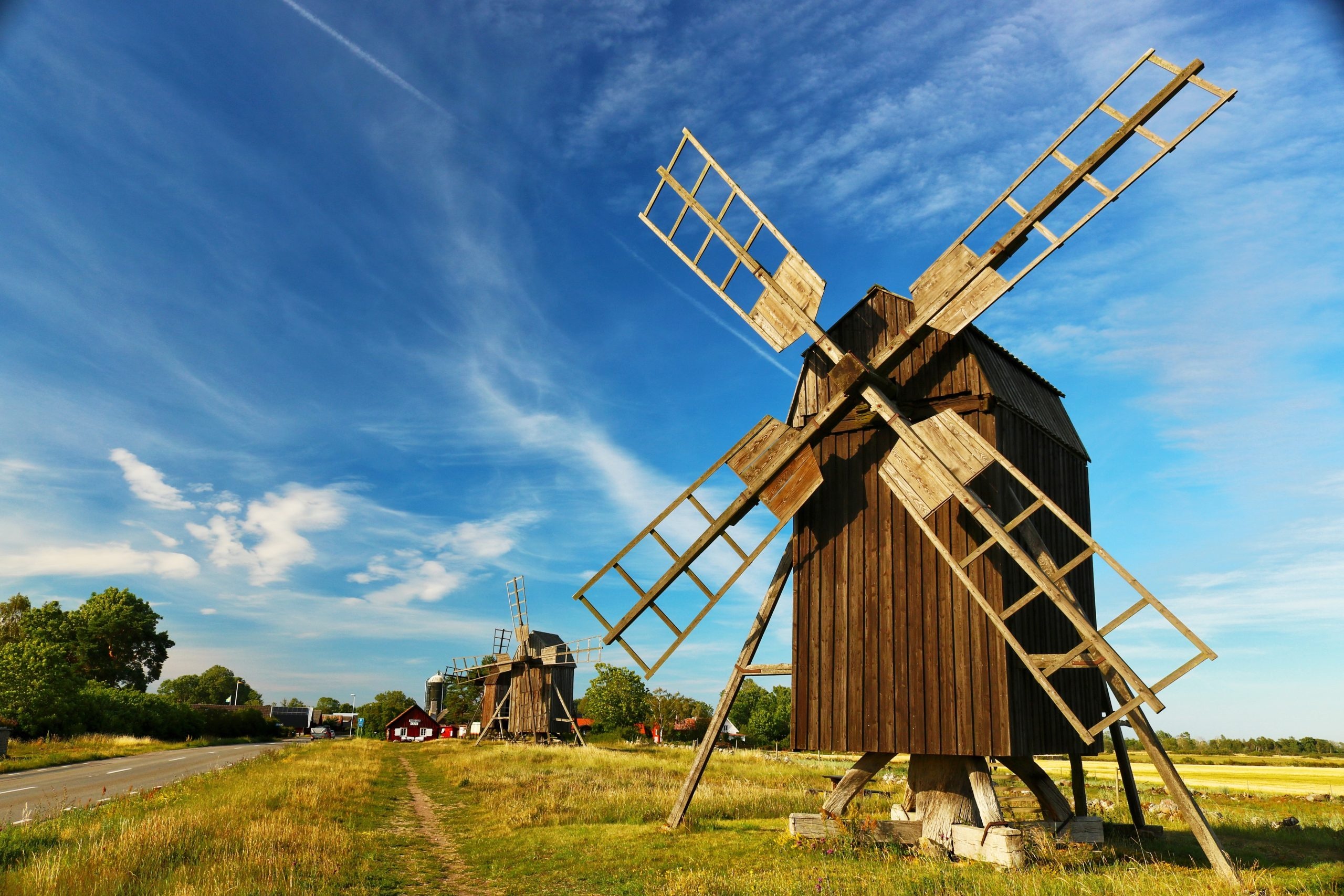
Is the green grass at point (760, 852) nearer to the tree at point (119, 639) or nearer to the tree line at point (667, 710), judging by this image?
the tree line at point (667, 710)

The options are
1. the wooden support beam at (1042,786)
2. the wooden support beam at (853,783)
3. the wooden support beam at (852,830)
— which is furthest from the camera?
the wooden support beam at (853,783)

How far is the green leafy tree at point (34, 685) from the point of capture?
1264 inches

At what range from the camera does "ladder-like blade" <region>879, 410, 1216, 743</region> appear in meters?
9.58

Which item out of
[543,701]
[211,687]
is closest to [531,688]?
[543,701]

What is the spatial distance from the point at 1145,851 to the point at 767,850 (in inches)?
225

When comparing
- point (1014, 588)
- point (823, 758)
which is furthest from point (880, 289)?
point (823, 758)

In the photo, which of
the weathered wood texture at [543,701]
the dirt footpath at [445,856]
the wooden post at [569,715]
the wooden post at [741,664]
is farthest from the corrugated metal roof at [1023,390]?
the weathered wood texture at [543,701]

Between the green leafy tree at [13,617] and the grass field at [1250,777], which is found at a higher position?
the green leafy tree at [13,617]

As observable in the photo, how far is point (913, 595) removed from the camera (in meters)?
11.9

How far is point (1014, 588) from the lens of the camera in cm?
1157

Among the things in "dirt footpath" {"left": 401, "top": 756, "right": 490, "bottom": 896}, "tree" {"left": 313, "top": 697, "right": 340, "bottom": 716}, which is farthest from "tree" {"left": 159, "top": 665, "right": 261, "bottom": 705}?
"dirt footpath" {"left": 401, "top": 756, "right": 490, "bottom": 896}

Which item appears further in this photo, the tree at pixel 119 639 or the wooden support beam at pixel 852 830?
the tree at pixel 119 639

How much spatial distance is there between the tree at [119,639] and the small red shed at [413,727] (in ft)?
68.8

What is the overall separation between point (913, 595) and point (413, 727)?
69301 millimetres
